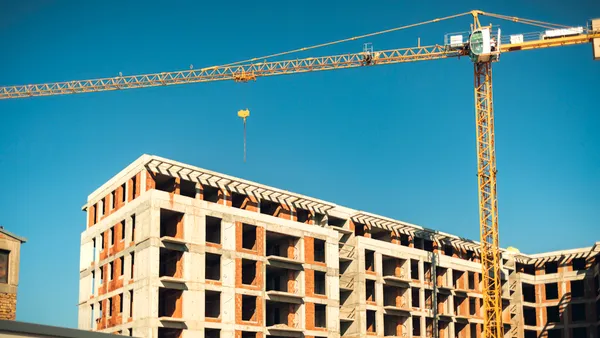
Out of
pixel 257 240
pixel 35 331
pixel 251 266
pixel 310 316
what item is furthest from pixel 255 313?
pixel 35 331

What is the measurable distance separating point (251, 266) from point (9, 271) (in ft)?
108

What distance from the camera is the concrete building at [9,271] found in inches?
2334

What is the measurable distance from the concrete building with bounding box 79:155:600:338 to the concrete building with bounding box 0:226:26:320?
19.6 meters

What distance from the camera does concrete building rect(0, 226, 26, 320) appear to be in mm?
59281

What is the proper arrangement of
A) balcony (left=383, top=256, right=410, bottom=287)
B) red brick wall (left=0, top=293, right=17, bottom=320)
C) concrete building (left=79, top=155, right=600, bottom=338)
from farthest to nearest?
balcony (left=383, top=256, right=410, bottom=287)
concrete building (left=79, top=155, right=600, bottom=338)
red brick wall (left=0, top=293, right=17, bottom=320)

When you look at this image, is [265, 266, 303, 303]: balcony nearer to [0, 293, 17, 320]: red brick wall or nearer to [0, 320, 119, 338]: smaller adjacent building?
[0, 293, 17, 320]: red brick wall

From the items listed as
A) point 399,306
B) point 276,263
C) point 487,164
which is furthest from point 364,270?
point 487,164

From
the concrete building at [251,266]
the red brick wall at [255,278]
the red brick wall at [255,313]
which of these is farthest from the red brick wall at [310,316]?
the red brick wall at [255,278]

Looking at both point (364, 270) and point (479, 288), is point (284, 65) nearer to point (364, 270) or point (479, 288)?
point (364, 270)

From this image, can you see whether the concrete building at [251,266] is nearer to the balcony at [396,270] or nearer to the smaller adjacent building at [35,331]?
the balcony at [396,270]

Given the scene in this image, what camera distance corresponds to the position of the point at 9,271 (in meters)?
60.3

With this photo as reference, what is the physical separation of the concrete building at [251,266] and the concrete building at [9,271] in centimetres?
1963

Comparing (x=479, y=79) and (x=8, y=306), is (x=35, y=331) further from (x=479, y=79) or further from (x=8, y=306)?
(x=479, y=79)

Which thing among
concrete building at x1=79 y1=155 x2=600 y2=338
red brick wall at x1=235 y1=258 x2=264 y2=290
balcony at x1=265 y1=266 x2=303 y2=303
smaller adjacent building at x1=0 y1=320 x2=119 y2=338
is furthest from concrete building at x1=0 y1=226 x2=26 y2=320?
balcony at x1=265 y1=266 x2=303 y2=303
